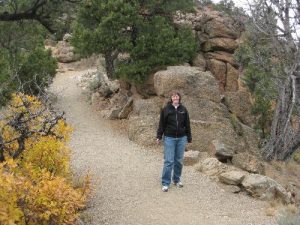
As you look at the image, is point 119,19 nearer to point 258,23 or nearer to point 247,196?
point 258,23

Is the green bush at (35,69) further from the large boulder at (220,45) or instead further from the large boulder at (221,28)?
the large boulder at (221,28)

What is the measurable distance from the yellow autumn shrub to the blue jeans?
197cm

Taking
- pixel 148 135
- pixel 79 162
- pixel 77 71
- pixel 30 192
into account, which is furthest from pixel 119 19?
pixel 77 71

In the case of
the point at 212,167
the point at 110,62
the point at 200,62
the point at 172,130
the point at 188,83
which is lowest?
the point at 212,167

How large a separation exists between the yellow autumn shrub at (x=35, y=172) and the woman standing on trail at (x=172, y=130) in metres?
1.98

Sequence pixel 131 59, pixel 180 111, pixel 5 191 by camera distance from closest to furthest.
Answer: pixel 5 191
pixel 180 111
pixel 131 59

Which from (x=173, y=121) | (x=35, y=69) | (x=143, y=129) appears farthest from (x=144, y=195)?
(x=35, y=69)

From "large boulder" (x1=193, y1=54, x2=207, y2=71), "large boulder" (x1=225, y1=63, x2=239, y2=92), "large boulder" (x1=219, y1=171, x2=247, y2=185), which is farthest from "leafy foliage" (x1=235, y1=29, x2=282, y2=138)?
"large boulder" (x1=219, y1=171, x2=247, y2=185)

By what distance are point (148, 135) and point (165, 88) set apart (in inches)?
64.0

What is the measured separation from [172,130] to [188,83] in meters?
5.09

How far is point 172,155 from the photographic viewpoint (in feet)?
31.0

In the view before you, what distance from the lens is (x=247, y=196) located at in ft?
33.0

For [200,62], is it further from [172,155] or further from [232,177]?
[172,155]

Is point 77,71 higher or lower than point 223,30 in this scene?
lower
